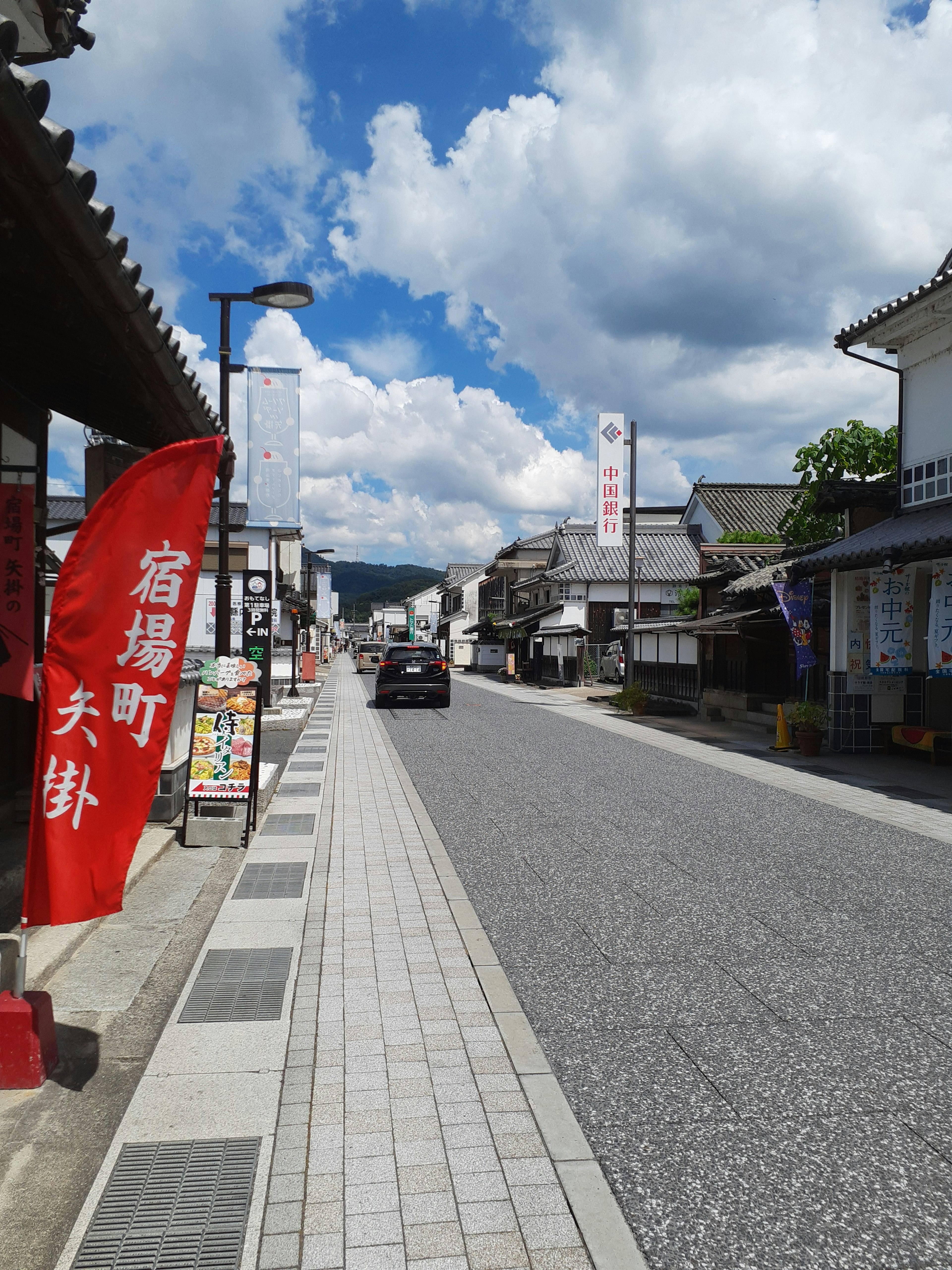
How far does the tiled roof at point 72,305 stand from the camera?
308cm

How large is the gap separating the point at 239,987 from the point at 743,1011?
8.94ft

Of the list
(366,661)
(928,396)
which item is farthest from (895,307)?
(366,661)

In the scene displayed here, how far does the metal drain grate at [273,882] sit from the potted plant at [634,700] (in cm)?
1725

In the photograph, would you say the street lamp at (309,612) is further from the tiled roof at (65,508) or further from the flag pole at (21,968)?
the flag pole at (21,968)

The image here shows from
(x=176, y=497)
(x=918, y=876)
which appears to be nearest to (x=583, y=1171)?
(x=176, y=497)

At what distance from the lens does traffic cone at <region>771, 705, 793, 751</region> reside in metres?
15.9

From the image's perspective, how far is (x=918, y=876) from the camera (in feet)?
24.4

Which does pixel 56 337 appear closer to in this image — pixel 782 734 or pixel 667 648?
pixel 782 734

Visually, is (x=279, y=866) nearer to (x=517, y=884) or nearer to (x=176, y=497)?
(x=517, y=884)

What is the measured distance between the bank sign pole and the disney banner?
12307mm

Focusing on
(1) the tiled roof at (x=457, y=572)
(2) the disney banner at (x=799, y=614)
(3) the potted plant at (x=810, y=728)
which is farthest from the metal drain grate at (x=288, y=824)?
(1) the tiled roof at (x=457, y=572)

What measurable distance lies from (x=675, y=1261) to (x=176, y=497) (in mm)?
3340

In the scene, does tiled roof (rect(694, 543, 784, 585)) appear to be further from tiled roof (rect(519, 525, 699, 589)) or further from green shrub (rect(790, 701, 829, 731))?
tiled roof (rect(519, 525, 699, 589))

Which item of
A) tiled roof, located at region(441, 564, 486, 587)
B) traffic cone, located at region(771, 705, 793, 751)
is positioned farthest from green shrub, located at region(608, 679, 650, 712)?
tiled roof, located at region(441, 564, 486, 587)
